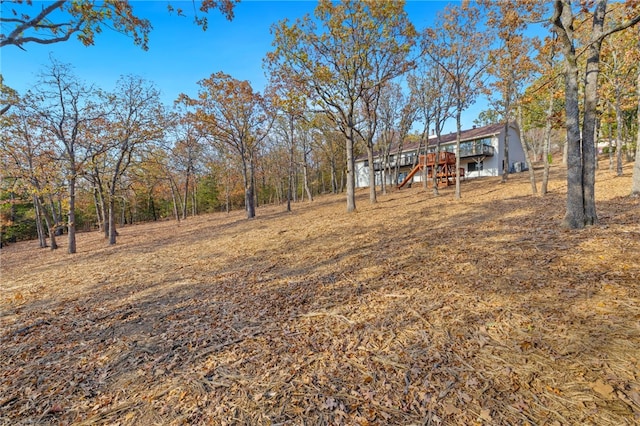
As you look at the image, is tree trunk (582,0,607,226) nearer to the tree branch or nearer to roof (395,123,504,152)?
the tree branch

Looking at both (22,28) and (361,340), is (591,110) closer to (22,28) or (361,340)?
(361,340)

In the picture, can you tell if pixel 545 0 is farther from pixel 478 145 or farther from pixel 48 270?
pixel 478 145

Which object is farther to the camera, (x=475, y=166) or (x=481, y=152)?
(x=475, y=166)

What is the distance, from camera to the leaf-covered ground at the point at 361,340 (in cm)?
220

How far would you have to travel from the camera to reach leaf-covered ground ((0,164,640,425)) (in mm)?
2199

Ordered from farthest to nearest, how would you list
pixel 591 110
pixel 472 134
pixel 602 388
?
pixel 472 134 < pixel 591 110 < pixel 602 388

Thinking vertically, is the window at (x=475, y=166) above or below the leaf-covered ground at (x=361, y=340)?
above

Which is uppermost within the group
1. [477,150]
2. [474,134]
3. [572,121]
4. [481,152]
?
[474,134]

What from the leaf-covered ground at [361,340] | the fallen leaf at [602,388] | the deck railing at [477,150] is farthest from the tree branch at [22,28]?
the deck railing at [477,150]

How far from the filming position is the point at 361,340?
3.12 m

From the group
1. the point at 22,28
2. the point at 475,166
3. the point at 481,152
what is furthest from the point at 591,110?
the point at 475,166

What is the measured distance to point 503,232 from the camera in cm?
634

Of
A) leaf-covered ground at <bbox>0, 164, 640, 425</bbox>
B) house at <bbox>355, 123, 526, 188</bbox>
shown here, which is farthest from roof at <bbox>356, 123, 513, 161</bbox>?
leaf-covered ground at <bbox>0, 164, 640, 425</bbox>

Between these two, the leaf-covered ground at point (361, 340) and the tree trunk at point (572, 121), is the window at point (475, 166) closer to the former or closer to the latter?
the tree trunk at point (572, 121)
